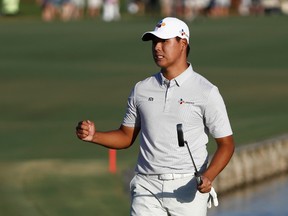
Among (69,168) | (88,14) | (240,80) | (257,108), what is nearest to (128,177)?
(69,168)

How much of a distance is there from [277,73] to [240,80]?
2.19 meters

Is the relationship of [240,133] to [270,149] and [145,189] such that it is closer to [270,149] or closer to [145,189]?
[270,149]

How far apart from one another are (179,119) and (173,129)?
0.26 feet

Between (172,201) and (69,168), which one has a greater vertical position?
(172,201)

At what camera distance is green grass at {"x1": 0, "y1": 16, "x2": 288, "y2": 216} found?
1430 centimetres

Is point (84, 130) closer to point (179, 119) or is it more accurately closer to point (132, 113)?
point (132, 113)

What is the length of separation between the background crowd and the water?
36.7m

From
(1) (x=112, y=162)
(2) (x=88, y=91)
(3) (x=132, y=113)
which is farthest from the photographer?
(2) (x=88, y=91)

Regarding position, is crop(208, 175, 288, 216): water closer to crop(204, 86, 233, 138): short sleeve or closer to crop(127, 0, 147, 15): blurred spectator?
crop(204, 86, 233, 138): short sleeve

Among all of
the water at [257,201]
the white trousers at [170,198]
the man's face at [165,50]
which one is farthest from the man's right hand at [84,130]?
the water at [257,201]

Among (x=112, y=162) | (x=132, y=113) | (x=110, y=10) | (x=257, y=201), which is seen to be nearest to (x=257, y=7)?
(x=110, y=10)

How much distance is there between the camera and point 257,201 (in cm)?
1580

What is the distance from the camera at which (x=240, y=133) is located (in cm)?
1994

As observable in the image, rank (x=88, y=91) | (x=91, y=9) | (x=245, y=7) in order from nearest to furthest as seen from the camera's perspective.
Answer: (x=88, y=91), (x=91, y=9), (x=245, y=7)
